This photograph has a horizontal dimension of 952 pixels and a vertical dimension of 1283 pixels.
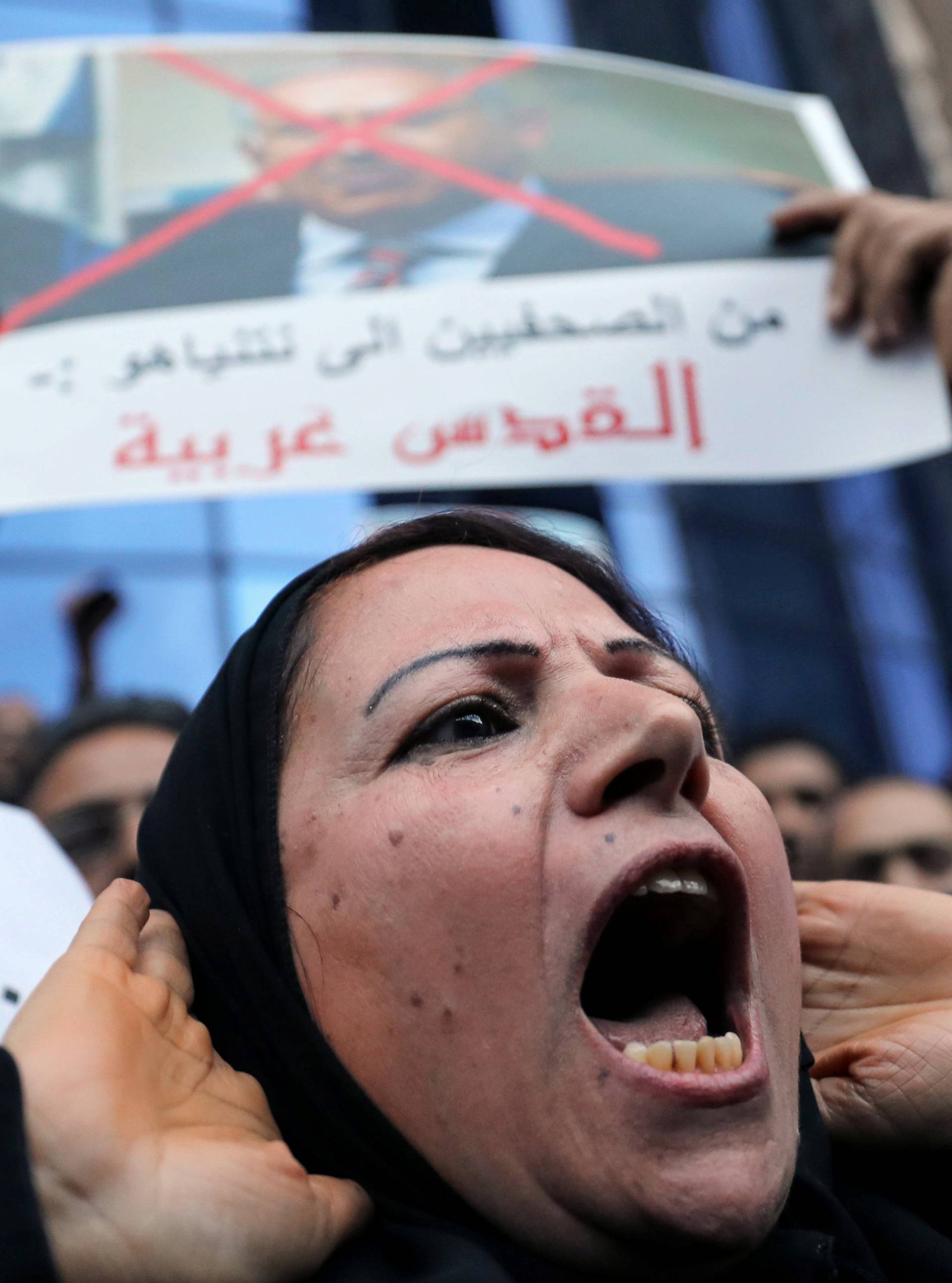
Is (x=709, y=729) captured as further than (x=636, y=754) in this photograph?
Yes

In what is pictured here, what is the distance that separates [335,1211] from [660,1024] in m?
0.41

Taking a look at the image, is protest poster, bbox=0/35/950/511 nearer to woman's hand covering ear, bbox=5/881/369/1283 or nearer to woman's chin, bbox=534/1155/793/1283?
woman's hand covering ear, bbox=5/881/369/1283

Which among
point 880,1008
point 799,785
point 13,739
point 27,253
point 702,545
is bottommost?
point 702,545

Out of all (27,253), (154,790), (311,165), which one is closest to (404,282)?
(311,165)

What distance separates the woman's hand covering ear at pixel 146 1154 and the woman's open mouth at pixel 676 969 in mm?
357

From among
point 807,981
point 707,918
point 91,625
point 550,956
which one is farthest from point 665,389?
point 91,625

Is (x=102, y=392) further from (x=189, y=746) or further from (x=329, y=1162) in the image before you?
(x=329, y=1162)

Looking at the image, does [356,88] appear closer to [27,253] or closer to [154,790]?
[27,253]

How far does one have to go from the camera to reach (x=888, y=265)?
2754mm

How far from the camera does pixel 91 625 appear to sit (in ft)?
17.3

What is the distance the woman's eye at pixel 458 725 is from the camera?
5.11 feet

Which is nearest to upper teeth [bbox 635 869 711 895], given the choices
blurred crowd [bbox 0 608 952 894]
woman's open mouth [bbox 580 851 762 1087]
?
woman's open mouth [bbox 580 851 762 1087]

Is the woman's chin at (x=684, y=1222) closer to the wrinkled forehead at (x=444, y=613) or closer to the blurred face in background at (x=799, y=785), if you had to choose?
the wrinkled forehead at (x=444, y=613)

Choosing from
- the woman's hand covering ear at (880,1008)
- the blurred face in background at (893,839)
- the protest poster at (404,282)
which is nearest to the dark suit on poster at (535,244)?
the protest poster at (404,282)
